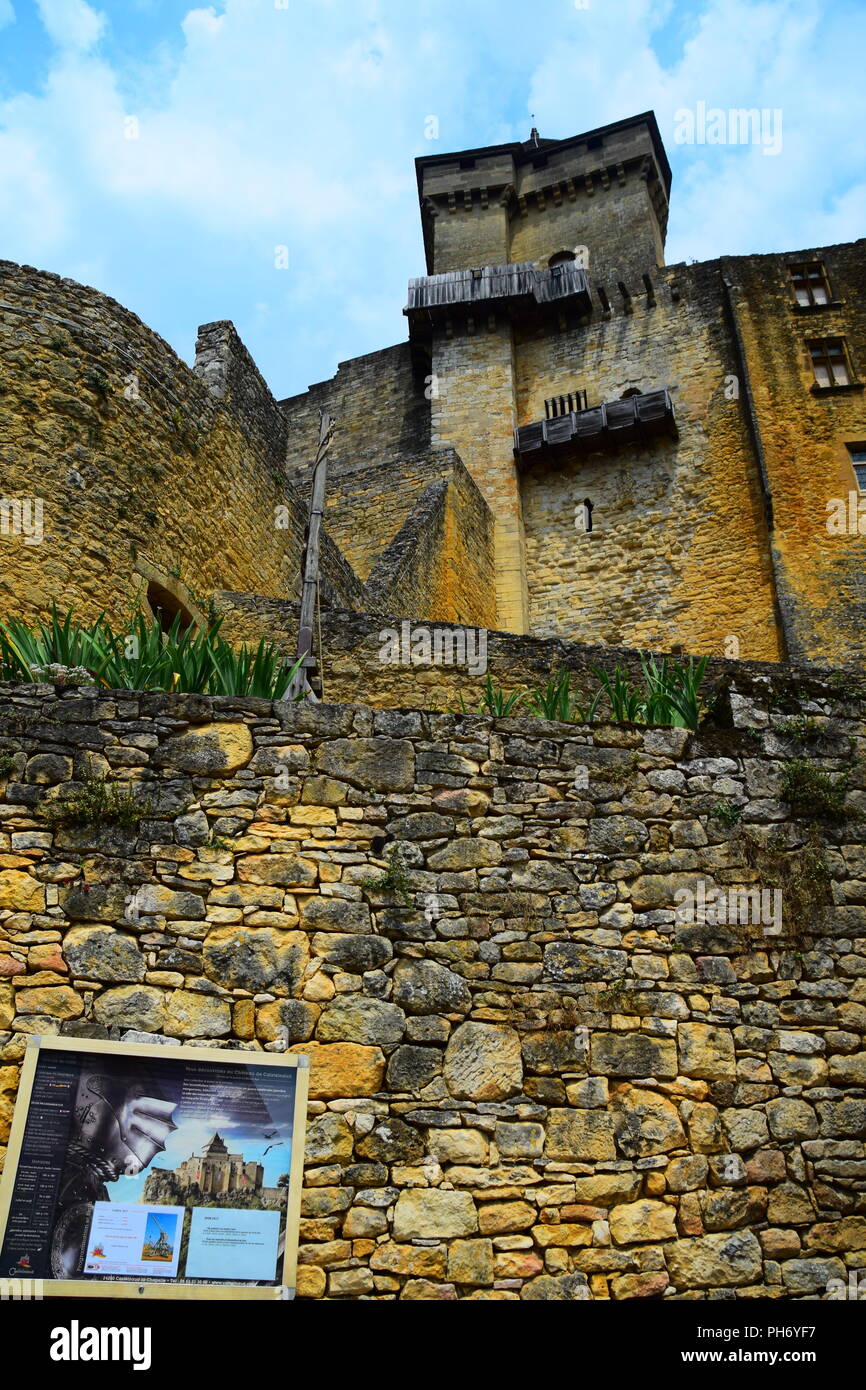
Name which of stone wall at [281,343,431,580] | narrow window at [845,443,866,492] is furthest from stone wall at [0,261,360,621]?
narrow window at [845,443,866,492]

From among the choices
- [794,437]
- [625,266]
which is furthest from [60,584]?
[625,266]

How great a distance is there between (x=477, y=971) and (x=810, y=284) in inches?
657

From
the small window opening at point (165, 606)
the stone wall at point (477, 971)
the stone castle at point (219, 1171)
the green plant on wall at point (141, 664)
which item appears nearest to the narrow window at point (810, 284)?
the small window opening at point (165, 606)

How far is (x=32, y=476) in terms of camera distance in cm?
799

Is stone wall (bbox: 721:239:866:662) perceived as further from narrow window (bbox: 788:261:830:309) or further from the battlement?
the battlement

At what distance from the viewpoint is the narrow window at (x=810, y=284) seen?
720 inches

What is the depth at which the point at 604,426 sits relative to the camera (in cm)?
1858

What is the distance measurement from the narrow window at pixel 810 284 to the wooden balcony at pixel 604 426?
272 cm

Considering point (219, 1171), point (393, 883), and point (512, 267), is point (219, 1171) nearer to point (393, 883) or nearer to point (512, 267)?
point (393, 883)

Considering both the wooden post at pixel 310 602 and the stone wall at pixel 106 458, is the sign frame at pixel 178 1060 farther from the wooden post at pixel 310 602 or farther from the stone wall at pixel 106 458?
the stone wall at pixel 106 458

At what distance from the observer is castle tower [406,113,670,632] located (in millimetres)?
19688

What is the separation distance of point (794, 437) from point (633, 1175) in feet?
47.3

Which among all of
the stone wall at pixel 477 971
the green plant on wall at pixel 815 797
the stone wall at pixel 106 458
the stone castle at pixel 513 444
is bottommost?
the stone wall at pixel 477 971

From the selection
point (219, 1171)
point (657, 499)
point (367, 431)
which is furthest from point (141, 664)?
point (367, 431)
